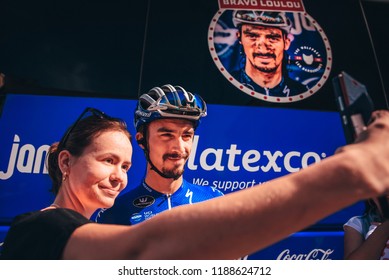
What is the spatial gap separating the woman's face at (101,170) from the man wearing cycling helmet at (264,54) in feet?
2.34

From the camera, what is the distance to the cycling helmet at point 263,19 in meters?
2.05

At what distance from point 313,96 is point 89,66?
3.90 ft

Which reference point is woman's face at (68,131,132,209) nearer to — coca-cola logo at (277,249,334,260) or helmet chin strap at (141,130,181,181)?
helmet chin strap at (141,130,181,181)

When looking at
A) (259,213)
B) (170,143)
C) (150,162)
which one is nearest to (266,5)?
(170,143)

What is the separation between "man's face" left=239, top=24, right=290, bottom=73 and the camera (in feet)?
6.59

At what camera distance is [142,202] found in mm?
1929

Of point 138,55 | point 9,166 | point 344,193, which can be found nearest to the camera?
point 344,193

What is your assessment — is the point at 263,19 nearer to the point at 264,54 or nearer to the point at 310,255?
the point at 264,54

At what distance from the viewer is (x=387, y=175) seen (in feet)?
2.32

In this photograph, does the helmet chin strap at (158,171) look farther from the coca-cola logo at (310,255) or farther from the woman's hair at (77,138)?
the coca-cola logo at (310,255)

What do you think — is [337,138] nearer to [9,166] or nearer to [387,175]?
[387,175]

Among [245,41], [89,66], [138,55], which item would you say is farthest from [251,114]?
[89,66]

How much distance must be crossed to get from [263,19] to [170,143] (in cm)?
87

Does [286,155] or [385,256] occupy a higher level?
[286,155]
